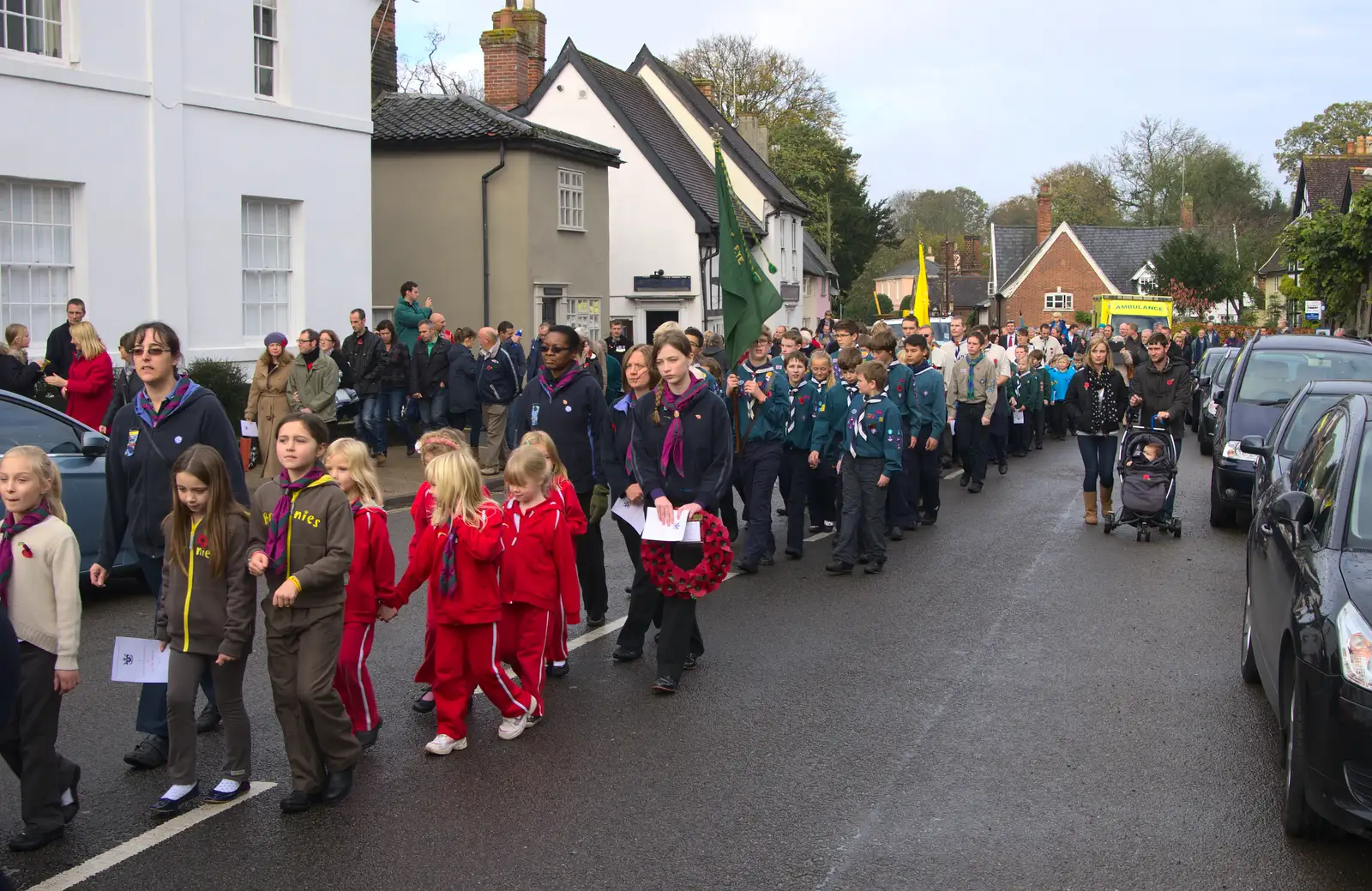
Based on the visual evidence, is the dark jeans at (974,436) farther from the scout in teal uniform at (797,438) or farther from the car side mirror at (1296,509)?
the car side mirror at (1296,509)

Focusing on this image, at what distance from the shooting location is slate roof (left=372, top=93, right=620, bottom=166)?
26.0 metres

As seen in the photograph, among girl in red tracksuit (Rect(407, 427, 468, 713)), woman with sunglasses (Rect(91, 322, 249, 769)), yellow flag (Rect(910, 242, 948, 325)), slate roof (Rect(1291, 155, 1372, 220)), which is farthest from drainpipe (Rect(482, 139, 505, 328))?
slate roof (Rect(1291, 155, 1372, 220))

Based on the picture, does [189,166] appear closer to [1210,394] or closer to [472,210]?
[472,210]

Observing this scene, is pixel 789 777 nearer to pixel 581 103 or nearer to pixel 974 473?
pixel 974 473

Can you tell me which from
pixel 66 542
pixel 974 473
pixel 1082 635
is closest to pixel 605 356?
pixel 974 473

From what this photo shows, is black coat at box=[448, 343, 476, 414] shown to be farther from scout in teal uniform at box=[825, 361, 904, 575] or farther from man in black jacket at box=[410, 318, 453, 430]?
scout in teal uniform at box=[825, 361, 904, 575]

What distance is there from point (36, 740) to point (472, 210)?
2224 centimetres

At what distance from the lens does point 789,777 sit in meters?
5.98

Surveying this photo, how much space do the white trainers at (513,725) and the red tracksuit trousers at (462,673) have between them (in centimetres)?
6

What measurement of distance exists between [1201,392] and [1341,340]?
863 centimetres

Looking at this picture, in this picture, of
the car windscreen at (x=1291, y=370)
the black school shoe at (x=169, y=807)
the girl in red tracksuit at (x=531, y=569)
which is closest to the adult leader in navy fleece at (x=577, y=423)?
the girl in red tracksuit at (x=531, y=569)

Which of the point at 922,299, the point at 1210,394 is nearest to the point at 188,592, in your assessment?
the point at 1210,394

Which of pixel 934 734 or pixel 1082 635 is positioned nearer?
pixel 934 734

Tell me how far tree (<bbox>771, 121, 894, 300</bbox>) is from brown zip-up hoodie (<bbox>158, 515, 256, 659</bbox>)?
5367cm
